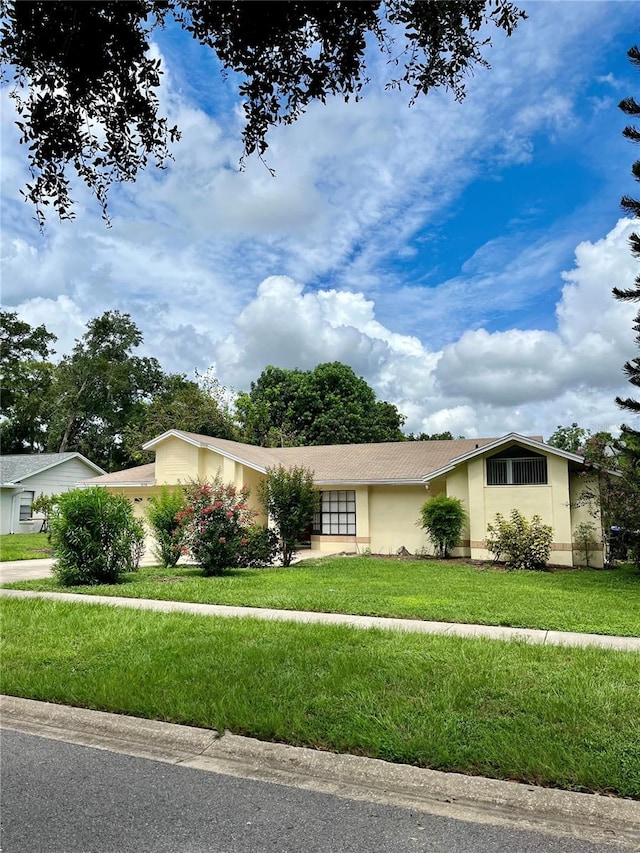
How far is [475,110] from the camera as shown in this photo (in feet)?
18.4

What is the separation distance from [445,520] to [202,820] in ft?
50.9

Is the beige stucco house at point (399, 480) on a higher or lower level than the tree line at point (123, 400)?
lower

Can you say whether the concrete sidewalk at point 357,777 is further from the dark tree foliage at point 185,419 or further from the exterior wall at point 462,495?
the dark tree foliage at point 185,419

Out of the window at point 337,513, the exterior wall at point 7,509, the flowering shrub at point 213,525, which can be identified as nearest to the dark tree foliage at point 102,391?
the exterior wall at point 7,509

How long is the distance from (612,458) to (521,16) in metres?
13.7

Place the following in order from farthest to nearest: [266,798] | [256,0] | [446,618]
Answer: [446,618] → [256,0] → [266,798]

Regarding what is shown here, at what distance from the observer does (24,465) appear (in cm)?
3192

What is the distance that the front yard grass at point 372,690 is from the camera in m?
4.23

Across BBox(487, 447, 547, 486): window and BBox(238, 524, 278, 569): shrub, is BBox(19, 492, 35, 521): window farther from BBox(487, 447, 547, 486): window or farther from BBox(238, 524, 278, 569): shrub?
BBox(487, 447, 547, 486): window

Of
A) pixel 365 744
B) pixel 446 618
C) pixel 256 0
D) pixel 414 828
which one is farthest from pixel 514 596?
pixel 256 0

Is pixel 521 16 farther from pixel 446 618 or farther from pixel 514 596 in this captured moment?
pixel 514 596

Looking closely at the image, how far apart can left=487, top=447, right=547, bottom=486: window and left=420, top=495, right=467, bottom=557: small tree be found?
1.27 meters

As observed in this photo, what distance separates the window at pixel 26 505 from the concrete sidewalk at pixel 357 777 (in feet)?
93.8

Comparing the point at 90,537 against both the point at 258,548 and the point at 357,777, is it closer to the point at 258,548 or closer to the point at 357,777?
the point at 258,548
